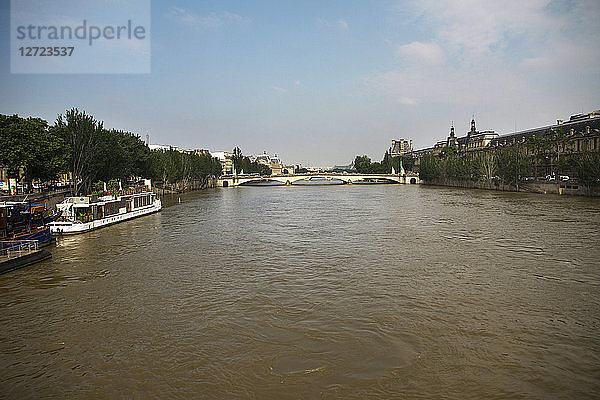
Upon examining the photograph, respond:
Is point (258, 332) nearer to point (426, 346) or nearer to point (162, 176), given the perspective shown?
point (426, 346)

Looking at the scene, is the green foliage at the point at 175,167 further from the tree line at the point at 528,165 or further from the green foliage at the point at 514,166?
the green foliage at the point at 514,166

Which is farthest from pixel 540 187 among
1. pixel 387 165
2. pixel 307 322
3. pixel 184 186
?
pixel 387 165

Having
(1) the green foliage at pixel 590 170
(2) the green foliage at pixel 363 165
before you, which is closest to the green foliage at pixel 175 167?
(1) the green foliage at pixel 590 170

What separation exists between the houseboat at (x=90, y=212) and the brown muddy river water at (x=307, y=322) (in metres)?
7.14

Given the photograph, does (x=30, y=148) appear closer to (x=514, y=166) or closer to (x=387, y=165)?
(x=514, y=166)

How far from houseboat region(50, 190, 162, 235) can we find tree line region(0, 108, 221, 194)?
5.84 metres

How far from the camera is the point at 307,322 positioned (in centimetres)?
1173

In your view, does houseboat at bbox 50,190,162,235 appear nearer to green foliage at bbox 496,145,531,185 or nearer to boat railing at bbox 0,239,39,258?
boat railing at bbox 0,239,39,258

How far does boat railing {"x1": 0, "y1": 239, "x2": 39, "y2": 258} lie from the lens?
1816 cm

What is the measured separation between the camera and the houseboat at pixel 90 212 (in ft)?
94.9

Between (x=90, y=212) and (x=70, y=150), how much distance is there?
15316 millimetres

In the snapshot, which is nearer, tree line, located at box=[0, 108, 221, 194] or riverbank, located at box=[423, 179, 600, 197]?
tree line, located at box=[0, 108, 221, 194]

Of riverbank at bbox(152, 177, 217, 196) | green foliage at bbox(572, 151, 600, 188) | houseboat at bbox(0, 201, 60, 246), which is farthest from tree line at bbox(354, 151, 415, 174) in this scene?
houseboat at bbox(0, 201, 60, 246)

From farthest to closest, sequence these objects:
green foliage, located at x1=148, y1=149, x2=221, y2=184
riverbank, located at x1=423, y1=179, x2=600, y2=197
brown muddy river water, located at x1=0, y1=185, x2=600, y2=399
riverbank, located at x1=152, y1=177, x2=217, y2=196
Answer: riverbank, located at x1=152, y1=177, x2=217, y2=196 < green foliage, located at x1=148, y1=149, x2=221, y2=184 < riverbank, located at x1=423, y1=179, x2=600, y2=197 < brown muddy river water, located at x1=0, y1=185, x2=600, y2=399
